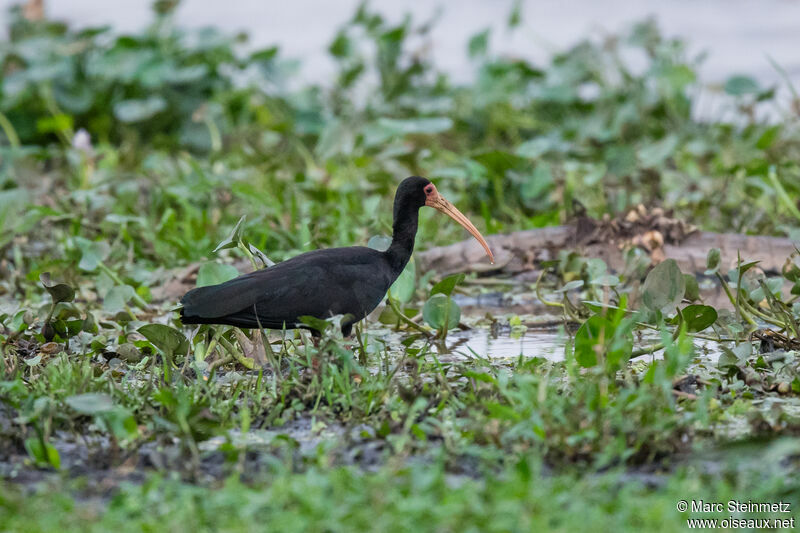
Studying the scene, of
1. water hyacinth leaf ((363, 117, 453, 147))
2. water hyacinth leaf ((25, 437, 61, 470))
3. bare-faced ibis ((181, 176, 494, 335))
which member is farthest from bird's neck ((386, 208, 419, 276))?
water hyacinth leaf ((363, 117, 453, 147))

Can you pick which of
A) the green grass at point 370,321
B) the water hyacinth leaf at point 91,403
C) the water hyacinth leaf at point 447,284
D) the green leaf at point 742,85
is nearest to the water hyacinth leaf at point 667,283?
the green grass at point 370,321

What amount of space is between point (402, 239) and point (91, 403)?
1734mm

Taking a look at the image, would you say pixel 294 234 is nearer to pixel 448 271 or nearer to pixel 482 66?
pixel 448 271

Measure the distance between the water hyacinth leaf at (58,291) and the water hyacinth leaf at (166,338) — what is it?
0.41m

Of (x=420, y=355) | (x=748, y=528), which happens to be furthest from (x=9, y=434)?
(x=748, y=528)

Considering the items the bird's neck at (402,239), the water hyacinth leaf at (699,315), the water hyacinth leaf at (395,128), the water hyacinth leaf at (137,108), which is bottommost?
the water hyacinth leaf at (699,315)

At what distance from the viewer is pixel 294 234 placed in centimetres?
623

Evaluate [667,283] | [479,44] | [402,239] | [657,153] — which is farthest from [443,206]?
[479,44]

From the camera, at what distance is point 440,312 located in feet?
14.5

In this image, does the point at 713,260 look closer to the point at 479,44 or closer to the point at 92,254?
the point at 92,254

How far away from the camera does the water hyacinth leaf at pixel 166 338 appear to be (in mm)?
3902

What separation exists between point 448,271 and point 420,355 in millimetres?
2149

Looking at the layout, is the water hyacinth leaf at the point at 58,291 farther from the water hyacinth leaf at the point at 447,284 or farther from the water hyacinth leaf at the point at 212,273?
the water hyacinth leaf at the point at 447,284

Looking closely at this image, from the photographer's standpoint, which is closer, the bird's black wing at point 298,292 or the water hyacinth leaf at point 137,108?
the bird's black wing at point 298,292
